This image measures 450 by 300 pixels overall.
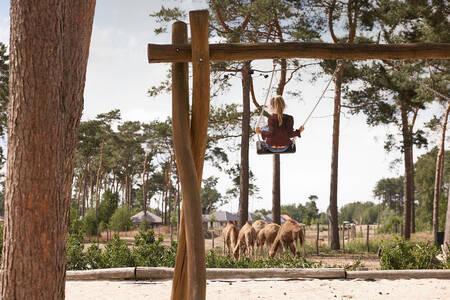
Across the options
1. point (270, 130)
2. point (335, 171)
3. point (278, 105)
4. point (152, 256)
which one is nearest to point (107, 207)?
point (335, 171)

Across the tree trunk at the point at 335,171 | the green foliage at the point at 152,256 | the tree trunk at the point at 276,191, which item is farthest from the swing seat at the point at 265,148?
the tree trunk at the point at 335,171

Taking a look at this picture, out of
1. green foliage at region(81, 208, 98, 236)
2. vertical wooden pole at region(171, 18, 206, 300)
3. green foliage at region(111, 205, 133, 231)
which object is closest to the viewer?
vertical wooden pole at region(171, 18, 206, 300)

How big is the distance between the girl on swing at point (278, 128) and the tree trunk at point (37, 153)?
3335mm

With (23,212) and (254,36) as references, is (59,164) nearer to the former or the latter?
(23,212)

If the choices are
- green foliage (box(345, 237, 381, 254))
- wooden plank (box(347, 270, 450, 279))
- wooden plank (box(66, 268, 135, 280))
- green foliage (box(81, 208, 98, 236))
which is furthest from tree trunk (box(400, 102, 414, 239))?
green foliage (box(81, 208, 98, 236))

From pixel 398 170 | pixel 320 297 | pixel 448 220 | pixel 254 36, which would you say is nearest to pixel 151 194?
pixel 398 170

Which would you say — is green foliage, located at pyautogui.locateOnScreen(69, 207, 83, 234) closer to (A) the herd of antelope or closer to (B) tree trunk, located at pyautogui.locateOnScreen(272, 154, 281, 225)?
(A) the herd of antelope

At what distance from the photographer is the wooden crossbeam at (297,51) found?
3.87 metres

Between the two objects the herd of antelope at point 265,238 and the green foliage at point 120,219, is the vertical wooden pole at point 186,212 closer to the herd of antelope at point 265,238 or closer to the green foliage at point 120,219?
the herd of antelope at point 265,238

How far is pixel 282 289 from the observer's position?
6484 millimetres

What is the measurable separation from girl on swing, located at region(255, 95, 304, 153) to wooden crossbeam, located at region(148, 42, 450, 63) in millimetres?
1950

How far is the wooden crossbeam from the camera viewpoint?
3871 mm

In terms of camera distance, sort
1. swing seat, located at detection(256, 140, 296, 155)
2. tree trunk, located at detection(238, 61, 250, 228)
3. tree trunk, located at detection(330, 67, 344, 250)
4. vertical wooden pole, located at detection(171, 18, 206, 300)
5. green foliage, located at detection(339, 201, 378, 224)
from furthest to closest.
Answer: green foliage, located at detection(339, 201, 378, 224) → tree trunk, located at detection(330, 67, 344, 250) → tree trunk, located at detection(238, 61, 250, 228) → swing seat, located at detection(256, 140, 296, 155) → vertical wooden pole, located at detection(171, 18, 206, 300)

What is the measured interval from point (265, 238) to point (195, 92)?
314 inches
